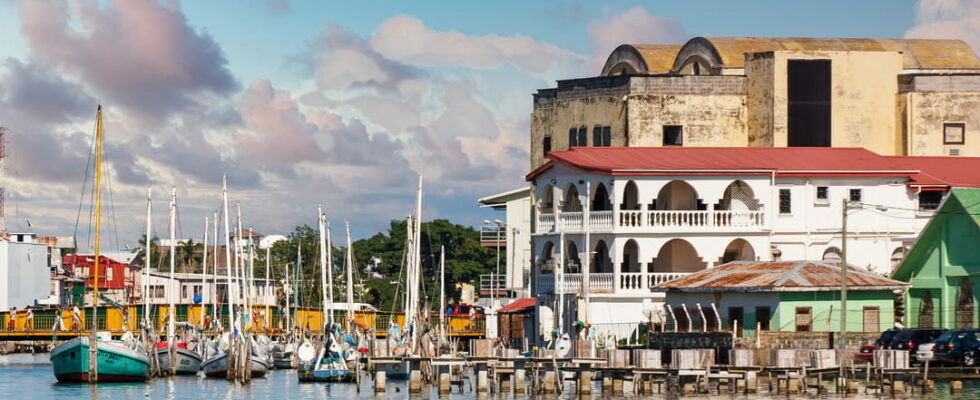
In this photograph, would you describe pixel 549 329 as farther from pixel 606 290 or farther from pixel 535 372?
pixel 535 372

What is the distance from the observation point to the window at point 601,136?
294 ft

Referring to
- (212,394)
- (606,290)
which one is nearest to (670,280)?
(606,290)

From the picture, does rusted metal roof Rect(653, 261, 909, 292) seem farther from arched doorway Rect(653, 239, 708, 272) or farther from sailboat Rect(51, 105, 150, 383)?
sailboat Rect(51, 105, 150, 383)

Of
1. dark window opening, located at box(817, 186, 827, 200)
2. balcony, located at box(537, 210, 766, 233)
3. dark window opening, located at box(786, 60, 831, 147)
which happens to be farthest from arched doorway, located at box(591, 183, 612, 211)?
dark window opening, located at box(786, 60, 831, 147)

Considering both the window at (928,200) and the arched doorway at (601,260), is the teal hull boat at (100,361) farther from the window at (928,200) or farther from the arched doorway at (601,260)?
the window at (928,200)

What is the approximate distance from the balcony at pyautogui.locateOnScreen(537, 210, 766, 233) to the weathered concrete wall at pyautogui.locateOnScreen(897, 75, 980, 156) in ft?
47.5

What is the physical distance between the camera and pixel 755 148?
87688 millimetres

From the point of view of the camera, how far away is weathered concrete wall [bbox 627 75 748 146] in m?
88.2

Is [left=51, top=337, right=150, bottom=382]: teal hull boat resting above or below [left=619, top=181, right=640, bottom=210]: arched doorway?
below

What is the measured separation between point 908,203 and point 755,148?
9057 mm

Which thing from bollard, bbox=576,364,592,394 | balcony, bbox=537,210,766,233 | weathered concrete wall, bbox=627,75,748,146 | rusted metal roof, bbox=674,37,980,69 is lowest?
bollard, bbox=576,364,592,394

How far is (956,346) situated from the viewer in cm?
6100

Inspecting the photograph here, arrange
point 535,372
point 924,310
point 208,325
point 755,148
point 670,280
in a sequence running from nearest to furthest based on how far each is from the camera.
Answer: point 535,372, point 924,310, point 670,280, point 755,148, point 208,325

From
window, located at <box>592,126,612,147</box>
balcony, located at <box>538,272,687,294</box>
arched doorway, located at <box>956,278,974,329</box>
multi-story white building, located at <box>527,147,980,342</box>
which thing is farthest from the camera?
window, located at <box>592,126,612,147</box>
